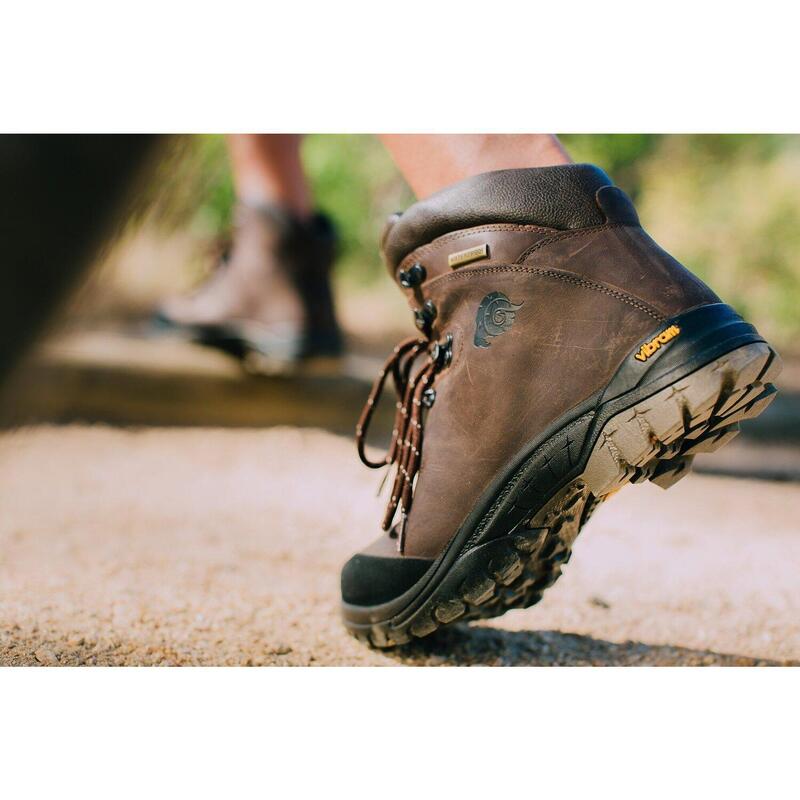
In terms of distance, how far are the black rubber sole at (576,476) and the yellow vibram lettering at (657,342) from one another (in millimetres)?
34

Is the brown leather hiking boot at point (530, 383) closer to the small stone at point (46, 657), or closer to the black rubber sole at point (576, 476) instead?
the black rubber sole at point (576, 476)

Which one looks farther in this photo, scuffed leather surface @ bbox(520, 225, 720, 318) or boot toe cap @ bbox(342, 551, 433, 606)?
boot toe cap @ bbox(342, 551, 433, 606)

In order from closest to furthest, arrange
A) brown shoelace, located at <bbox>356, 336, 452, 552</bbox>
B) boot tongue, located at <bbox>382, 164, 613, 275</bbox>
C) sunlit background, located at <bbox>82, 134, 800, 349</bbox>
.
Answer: boot tongue, located at <bbox>382, 164, 613, 275</bbox> < brown shoelace, located at <bbox>356, 336, 452, 552</bbox> < sunlit background, located at <bbox>82, 134, 800, 349</bbox>

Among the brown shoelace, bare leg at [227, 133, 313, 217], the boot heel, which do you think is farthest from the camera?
bare leg at [227, 133, 313, 217]

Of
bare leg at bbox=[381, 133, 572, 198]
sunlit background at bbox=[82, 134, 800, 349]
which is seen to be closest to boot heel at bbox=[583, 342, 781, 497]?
bare leg at bbox=[381, 133, 572, 198]

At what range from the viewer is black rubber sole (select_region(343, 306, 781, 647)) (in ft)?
2.99

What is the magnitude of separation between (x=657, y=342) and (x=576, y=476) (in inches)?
6.4

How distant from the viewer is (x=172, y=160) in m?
2.22

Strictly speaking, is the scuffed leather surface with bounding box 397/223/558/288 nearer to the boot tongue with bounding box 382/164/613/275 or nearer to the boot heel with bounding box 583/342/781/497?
the boot tongue with bounding box 382/164/613/275

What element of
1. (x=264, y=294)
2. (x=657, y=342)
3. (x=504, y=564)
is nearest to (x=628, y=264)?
(x=657, y=342)

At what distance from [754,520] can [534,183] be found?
4.33 ft

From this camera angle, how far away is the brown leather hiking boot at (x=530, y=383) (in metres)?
0.94

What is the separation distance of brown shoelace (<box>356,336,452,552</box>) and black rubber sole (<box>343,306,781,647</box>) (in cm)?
10

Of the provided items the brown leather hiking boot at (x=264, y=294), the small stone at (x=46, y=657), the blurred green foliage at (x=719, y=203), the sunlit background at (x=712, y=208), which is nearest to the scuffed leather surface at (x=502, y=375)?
the small stone at (x=46, y=657)
